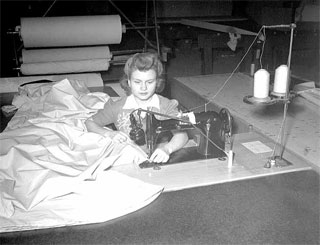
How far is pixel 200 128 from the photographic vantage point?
1.57 m

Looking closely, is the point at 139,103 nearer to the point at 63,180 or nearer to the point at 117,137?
the point at 117,137

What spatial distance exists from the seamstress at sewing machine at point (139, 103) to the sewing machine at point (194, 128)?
0.05 meters

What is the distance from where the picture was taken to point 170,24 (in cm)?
405

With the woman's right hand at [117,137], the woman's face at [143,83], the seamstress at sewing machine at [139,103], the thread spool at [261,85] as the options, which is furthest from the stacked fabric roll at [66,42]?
the thread spool at [261,85]

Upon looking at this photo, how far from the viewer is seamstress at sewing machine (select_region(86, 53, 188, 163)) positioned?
64.2 inches

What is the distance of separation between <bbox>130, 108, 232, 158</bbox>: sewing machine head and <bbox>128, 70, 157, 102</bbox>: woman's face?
0.70 feet

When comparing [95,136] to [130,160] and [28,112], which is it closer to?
[130,160]

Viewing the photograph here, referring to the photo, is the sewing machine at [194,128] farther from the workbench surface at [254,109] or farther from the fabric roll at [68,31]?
the fabric roll at [68,31]

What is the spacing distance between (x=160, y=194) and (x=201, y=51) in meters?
2.74

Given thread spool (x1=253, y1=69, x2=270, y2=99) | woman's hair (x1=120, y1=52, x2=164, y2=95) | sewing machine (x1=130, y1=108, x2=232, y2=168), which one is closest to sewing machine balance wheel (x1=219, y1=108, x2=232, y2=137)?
sewing machine (x1=130, y1=108, x2=232, y2=168)

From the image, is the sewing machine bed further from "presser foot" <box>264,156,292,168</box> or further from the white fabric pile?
"presser foot" <box>264,156,292,168</box>

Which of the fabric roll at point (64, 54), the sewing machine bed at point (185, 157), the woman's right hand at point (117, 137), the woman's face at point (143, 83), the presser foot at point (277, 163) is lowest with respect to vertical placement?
the presser foot at point (277, 163)

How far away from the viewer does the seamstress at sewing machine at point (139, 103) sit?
5.35 ft

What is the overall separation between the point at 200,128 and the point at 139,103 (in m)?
0.37
